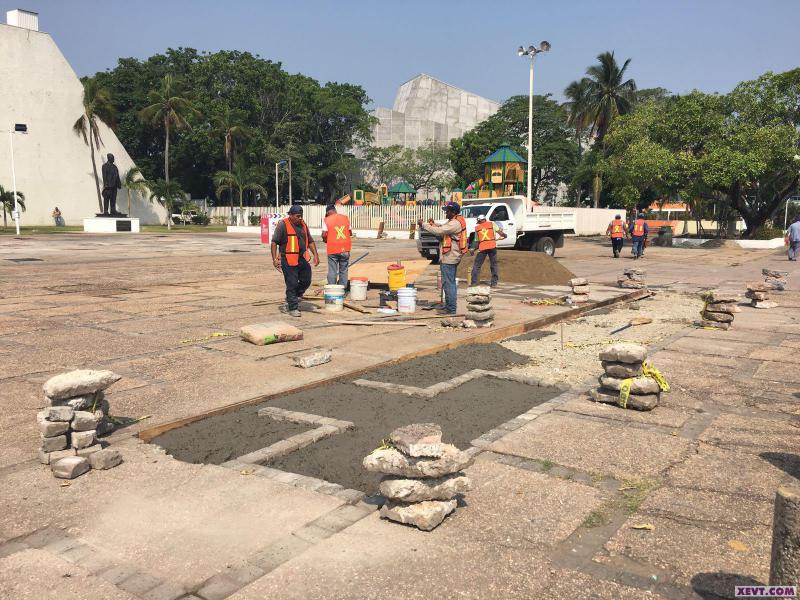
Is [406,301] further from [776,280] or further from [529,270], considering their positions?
[776,280]

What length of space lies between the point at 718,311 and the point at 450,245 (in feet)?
14.3

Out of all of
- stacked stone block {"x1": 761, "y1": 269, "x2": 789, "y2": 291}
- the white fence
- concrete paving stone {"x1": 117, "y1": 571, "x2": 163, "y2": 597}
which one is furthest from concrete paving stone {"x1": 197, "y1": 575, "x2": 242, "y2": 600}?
the white fence

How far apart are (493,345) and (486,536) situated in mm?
5008

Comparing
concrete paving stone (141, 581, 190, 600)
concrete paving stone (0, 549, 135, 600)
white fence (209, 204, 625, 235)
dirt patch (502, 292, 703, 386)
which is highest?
white fence (209, 204, 625, 235)

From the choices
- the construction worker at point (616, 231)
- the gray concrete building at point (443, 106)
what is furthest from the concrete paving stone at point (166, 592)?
the gray concrete building at point (443, 106)

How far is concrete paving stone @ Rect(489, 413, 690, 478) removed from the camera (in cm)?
445

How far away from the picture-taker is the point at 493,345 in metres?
8.34

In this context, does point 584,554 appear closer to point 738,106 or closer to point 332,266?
point 332,266

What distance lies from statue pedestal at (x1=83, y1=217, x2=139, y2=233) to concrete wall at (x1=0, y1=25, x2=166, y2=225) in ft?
24.2

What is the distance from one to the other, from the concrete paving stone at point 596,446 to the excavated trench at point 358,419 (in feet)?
1.28

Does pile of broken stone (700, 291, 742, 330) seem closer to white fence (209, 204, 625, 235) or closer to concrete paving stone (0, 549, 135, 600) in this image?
concrete paving stone (0, 549, 135, 600)

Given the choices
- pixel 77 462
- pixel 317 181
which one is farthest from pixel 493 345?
pixel 317 181

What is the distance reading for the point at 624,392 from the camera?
5727mm

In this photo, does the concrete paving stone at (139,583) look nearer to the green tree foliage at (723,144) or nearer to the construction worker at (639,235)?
the construction worker at (639,235)
